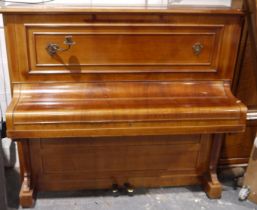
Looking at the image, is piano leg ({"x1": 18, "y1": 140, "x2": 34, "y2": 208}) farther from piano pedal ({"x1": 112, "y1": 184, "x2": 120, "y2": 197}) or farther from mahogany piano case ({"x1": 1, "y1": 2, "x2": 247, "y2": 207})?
piano pedal ({"x1": 112, "y1": 184, "x2": 120, "y2": 197})

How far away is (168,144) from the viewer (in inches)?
80.0

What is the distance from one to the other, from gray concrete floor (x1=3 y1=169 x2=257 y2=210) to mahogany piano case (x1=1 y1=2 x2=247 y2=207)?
15 centimetres

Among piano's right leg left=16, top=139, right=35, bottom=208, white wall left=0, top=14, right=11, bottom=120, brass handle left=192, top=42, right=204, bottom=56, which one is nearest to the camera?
brass handle left=192, top=42, right=204, bottom=56

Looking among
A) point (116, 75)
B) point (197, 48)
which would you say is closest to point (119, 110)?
point (116, 75)

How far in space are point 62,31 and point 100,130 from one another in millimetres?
537

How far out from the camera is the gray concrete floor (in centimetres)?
200

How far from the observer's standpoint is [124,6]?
181 centimetres

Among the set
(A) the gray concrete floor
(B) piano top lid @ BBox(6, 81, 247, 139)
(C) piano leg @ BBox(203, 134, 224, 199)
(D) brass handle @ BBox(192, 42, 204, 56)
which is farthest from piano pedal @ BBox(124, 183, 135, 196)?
(D) brass handle @ BBox(192, 42, 204, 56)

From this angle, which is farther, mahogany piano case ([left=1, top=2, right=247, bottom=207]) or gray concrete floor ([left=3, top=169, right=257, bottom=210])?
gray concrete floor ([left=3, top=169, right=257, bottom=210])

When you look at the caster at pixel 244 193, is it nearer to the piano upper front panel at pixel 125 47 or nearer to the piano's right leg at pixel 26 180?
the piano upper front panel at pixel 125 47

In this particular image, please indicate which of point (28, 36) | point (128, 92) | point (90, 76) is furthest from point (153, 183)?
point (28, 36)

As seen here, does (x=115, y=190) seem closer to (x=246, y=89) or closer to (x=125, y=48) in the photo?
(x=125, y=48)

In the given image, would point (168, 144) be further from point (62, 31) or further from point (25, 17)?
point (25, 17)

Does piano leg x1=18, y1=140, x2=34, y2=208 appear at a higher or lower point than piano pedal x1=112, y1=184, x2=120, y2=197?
higher
